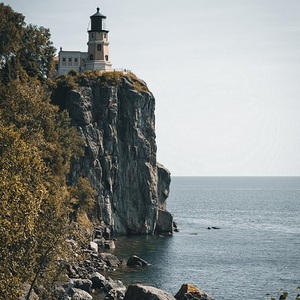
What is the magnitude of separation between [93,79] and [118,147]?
622 inches

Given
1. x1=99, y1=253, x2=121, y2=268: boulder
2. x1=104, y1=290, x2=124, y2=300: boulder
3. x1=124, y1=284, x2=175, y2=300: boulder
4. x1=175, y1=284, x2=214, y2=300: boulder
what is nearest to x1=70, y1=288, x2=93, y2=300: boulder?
x1=104, y1=290, x2=124, y2=300: boulder

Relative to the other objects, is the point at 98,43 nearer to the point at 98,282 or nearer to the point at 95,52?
the point at 95,52

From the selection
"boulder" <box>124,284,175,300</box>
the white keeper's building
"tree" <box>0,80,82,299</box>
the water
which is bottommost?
the water

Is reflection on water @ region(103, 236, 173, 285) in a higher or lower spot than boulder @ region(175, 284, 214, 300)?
lower

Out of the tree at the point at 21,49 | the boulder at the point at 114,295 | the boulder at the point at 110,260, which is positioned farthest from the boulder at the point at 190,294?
the tree at the point at 21,49

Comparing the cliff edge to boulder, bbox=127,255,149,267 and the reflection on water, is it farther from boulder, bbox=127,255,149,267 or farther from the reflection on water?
boulder, bbox=127,255,149,267

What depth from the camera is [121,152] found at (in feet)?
397

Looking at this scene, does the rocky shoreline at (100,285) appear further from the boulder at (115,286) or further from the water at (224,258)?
the water at (224,258)

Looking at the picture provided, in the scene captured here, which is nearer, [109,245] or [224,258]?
[224,258]

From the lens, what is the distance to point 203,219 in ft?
533

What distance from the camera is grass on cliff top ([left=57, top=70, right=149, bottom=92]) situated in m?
116

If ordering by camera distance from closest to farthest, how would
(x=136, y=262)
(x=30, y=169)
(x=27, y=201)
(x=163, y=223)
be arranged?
(x=27, y=201) → (x=30, y=169) → (x=136, y=262) → (x=163, y=223)

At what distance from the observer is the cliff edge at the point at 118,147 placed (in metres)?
113

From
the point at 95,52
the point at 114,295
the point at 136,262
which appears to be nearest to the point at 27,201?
the point at 114,295
